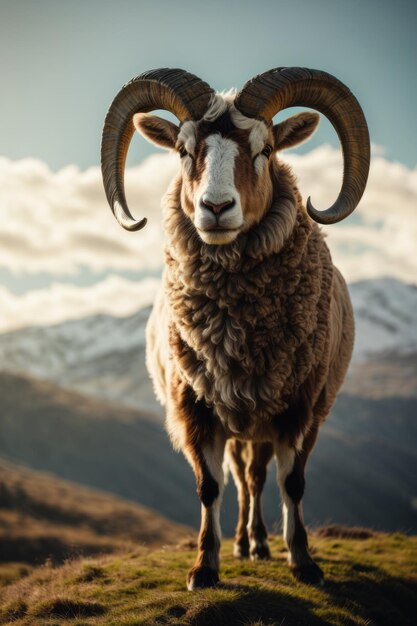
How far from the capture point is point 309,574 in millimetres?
8461

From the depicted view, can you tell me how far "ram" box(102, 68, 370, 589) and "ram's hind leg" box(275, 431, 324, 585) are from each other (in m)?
0.02

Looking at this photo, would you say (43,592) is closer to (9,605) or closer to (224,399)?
(9,605)

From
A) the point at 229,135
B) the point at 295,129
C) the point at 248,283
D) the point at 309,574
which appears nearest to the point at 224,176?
the point at 229,135

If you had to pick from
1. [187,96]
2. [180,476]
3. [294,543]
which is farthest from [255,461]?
[180,476]

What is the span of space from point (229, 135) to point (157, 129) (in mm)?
1530

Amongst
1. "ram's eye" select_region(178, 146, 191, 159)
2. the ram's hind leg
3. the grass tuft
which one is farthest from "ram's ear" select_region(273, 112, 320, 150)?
the grass tuft

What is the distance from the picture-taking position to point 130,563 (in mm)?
9906

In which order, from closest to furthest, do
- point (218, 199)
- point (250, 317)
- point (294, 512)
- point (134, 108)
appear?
point (218, 199) → point (250, 317) → point (294, 512) → point (134, 108)

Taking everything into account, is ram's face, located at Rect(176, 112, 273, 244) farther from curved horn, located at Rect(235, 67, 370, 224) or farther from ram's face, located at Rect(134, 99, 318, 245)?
curved horn, located at Rect(235, 67, 370, 224)

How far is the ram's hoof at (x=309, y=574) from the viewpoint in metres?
8.41

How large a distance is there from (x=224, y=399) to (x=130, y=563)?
140 inches

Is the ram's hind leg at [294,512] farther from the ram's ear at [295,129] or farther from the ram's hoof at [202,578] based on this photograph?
the ram's ear at [295,129]

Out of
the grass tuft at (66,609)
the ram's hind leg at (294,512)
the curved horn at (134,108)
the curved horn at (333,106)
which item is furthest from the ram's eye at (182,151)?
the grass tuft at (66,609)

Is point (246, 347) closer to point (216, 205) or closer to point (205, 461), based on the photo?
point (205, 461)
